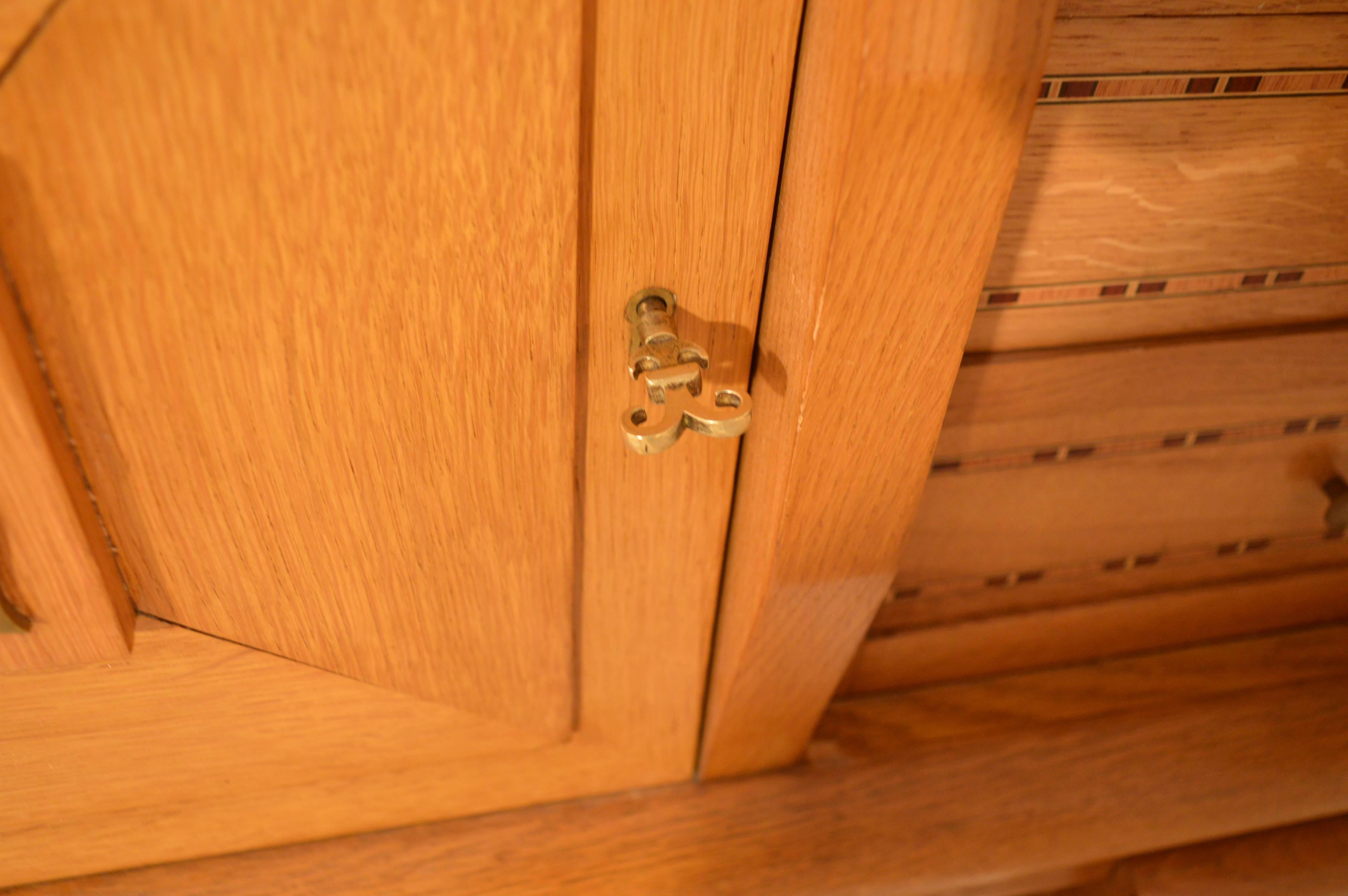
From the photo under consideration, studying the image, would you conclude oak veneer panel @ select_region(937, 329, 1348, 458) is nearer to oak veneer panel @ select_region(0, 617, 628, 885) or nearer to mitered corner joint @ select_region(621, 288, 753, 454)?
mitered corner joint @ select_region(621, 288, 753, 454)

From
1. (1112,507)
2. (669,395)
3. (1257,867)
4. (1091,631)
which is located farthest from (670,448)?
(1257,867)

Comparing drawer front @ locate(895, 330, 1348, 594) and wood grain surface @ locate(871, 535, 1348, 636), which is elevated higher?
drawer front @ locate(895, 330, 1348, 594)

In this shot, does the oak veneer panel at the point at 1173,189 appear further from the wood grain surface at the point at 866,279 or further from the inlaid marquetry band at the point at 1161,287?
the wood grain surface at the point at 866,279

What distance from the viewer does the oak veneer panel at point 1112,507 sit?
625 mm

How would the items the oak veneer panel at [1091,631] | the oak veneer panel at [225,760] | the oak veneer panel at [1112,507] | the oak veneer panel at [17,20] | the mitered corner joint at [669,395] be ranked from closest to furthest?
the oak veneer panel at [17,20] → the mitered corner joint at [669,395] → the oak veneer panel at [225,760] → the oak veneer panel at [1112,507] → the oak veneer panel at [1091,631]

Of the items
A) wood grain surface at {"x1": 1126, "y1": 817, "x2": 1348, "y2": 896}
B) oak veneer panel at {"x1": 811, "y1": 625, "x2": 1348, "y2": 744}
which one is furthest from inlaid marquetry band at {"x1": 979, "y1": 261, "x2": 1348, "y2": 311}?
wood grain surface at {"x1": 1126, "y1": 817, "x2": 1348, "y2": 896}

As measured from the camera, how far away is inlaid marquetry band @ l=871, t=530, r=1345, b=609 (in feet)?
2.28

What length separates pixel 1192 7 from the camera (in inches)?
16.2

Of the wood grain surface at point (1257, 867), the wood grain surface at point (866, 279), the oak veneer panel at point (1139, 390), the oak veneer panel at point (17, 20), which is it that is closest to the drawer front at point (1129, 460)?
the oak veneer panel at point (1139, 390)

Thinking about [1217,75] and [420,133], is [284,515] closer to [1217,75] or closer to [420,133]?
[420,133]

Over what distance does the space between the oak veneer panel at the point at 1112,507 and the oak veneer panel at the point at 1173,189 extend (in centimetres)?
16

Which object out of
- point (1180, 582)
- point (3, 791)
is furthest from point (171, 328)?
point (1180, 582)

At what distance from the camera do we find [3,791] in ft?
1.76

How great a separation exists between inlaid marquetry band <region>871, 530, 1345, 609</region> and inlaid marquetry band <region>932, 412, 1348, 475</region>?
124 millimetres
